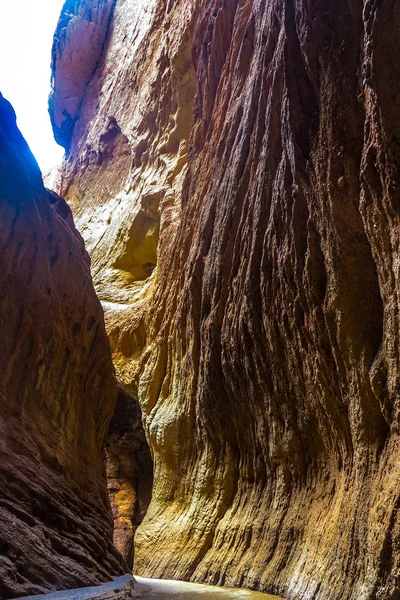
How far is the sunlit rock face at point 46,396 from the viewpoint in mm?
4281

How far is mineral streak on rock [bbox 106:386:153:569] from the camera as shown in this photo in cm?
1372

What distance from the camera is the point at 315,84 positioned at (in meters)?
5.49

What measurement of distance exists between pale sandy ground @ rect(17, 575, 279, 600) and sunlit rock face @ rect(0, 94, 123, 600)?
154mm

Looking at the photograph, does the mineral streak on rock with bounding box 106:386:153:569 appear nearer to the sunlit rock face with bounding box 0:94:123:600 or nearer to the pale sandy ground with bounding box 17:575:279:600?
the sunlit rock face with bounding box 0:94:123:600

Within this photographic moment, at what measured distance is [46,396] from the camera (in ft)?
19.6

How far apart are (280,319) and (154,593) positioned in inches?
128

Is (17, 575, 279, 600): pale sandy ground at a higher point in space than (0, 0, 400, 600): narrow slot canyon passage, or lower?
lower

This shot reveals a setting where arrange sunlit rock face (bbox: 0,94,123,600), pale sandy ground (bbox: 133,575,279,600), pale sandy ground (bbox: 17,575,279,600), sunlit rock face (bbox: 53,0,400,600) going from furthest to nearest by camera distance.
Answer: pale sandy ground (bbox: 133,575,279,600), sunlit rock face (bbox: 53,0,400,600), sunlit rock face (bbox: 0,94,123,600), pale sandy ground (bbox: 17,575,279,600)

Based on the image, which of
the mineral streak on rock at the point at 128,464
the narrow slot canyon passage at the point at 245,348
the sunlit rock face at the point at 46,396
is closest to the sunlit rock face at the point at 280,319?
the narrow slot canyon passage at the point at 245,348

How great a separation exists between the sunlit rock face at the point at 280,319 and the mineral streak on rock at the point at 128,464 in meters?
2.02

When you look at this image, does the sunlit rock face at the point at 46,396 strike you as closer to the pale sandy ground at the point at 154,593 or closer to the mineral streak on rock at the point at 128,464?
the pale sandy ground at the point at 154,593

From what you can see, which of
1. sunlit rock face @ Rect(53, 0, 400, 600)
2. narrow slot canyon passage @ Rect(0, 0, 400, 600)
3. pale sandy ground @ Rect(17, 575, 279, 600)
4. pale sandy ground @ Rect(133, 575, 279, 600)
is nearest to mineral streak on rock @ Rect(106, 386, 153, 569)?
sunlit rock face @ Rect(53, 0, 400, 600)

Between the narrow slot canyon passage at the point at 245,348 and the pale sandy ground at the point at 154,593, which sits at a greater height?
the narrow slot canyon passage at the point at 245,348

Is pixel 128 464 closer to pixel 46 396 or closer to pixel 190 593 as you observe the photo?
pixel 190 593
